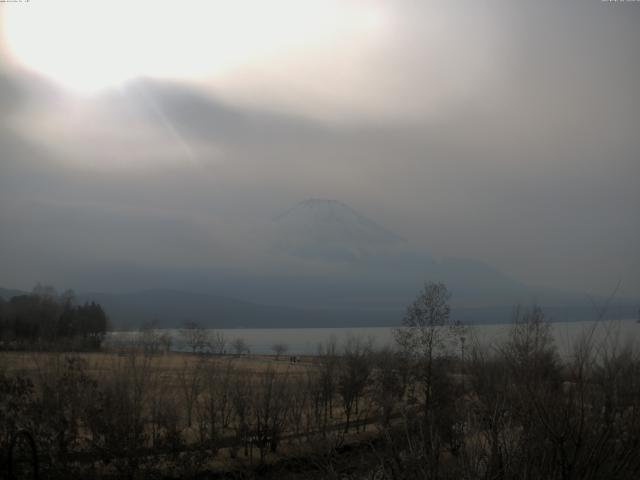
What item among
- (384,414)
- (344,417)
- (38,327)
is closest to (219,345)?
(344,417)

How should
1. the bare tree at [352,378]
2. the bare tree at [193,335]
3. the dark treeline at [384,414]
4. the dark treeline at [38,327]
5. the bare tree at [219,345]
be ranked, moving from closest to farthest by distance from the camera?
the dark treeline at [384,414]
the dark treeline at [38,327]
the bare tree at [352,378]
the bare tree at [219,345]
the bare tree at [193,335]

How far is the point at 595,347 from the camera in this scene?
379 inches

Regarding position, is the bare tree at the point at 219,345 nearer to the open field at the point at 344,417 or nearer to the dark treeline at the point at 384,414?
the dark treeline at the point at 384,414

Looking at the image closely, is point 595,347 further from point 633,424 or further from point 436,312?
point 436,312

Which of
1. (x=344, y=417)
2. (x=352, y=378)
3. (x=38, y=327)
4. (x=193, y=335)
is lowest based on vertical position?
(x=344, y=417)

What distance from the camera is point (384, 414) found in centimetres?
3112

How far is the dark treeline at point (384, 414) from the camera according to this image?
833 centimetres

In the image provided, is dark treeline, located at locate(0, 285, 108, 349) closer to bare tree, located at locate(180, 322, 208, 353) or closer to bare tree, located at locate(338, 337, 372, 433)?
bare tree, located at locate(338, 337, 372, 433)

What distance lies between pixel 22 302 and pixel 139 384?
49586mm

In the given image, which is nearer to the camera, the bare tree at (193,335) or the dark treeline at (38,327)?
the dark treeline at (38,327)

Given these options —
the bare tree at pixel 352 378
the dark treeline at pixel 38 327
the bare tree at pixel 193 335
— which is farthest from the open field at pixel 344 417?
the bare tree at pixel 193 335

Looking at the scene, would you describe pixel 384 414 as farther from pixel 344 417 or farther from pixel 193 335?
pixel 193 335

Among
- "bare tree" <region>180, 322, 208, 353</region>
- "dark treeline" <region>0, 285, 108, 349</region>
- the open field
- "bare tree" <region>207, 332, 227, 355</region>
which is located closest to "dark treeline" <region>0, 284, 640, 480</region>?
the open field

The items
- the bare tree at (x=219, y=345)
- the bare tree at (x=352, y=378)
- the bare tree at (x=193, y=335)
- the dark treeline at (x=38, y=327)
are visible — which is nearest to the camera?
the dark treeline at (x=38, y=327)
